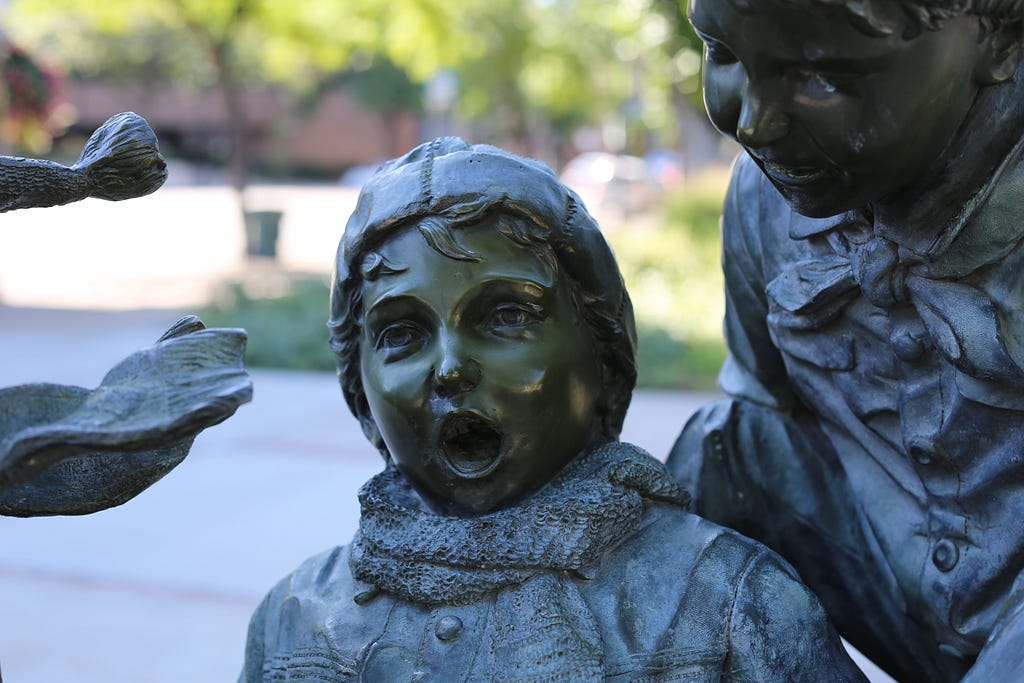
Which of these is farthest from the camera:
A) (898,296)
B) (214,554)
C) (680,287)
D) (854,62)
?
(680,287)

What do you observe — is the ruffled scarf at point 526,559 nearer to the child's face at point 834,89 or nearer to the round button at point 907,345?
the round button at point 907,345

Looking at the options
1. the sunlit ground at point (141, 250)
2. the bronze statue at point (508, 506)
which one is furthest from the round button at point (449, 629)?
the sunlit ground at point (141, 250)

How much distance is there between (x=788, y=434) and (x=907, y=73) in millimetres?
882

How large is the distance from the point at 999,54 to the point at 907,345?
0.43m

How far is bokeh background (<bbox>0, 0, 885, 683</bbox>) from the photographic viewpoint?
4855 millimetres

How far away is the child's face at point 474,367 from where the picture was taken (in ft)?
5.96

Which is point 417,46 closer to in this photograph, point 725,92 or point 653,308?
point 653,308

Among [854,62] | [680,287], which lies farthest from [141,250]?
[854,62]

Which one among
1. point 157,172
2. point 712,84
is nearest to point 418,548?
point 157,172

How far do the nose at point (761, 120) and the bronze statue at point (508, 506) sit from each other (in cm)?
46

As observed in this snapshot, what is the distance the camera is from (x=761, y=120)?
149 cm

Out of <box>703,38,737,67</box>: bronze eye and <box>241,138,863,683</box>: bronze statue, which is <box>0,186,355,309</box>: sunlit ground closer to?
<box>241,138,863,683</box>: bronze statue

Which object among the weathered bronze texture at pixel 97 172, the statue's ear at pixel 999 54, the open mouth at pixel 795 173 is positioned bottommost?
the weathered bronze texture at pixel 97 172

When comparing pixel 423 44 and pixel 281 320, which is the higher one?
pixel 423 44
